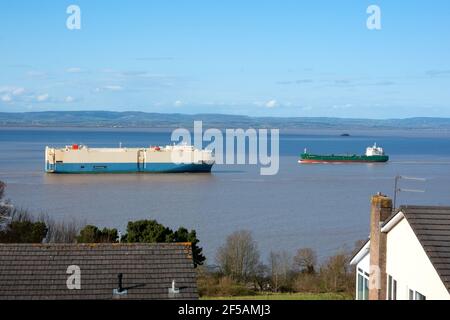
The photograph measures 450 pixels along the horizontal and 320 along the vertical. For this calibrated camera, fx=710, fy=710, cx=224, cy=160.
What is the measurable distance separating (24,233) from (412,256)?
9.85 meters

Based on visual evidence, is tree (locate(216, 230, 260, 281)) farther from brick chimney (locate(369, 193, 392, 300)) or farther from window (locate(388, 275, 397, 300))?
window (locate(388, 275, 397, 300))

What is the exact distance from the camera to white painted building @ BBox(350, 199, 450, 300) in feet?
15.5

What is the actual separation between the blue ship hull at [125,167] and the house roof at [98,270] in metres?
40.6

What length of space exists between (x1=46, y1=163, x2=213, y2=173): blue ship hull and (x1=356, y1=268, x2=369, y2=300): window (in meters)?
40.0

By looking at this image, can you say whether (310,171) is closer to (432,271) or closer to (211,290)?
(211,290)

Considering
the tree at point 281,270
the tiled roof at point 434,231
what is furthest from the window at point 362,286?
the tree at point 281,270

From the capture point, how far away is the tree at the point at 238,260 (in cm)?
1392

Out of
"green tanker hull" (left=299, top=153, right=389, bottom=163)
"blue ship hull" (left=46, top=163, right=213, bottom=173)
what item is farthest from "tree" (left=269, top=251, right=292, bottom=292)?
"green tanker hull" (left=299, top=153, right=389, bottom=163)

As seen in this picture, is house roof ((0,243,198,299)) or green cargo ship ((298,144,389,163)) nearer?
house roof ((0,243,198,299))

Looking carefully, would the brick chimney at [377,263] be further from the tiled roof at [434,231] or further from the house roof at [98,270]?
the house roof at [98,270]

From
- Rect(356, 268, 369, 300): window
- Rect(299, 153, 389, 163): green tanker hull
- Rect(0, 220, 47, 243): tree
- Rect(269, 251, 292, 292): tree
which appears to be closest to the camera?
Rect(356, 268, 369, 300): window

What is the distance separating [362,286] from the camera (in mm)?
6449

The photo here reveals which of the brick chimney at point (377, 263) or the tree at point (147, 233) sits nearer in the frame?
the brick chimney at point (377, 263)
